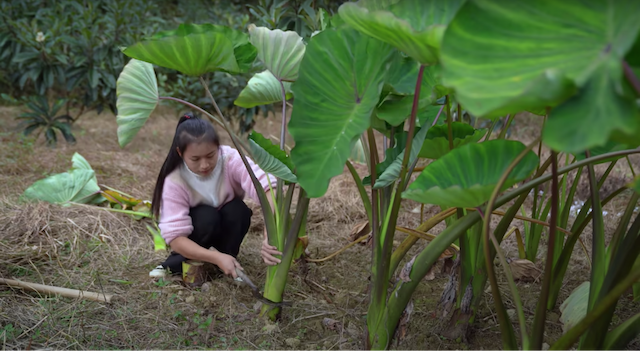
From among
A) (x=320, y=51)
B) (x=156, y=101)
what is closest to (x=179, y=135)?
(x=156, y=101)

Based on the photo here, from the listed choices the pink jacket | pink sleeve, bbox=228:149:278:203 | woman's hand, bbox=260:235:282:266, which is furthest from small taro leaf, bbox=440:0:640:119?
pink sleeve, bbox=228:149:278:203

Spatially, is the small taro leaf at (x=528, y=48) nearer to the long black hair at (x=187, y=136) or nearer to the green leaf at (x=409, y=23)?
the green leaf at (x=409, y=23)

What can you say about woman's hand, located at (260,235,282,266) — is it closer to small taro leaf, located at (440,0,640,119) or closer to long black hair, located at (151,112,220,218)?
long black hair, located at (151,112,220,218)

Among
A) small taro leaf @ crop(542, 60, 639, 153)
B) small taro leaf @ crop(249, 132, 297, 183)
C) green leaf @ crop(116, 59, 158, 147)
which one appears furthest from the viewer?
green leaf @ crop(116, 59, 158, 147)

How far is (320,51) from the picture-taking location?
1.00 meters

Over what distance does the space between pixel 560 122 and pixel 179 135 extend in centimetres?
115

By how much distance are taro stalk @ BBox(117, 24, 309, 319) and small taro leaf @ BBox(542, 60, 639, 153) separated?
673 mm

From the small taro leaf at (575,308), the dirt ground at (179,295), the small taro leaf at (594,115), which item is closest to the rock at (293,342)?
the dirt ground at (179,295)

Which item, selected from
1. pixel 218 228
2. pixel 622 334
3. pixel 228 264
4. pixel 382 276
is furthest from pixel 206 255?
pixel 622 334

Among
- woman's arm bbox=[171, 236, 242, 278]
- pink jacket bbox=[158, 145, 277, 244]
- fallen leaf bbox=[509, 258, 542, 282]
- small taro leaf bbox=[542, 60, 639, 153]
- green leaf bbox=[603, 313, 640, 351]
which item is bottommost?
woman's arm bbox=[171, 236, 242, 278]

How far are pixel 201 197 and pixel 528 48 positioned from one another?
50.3 inches

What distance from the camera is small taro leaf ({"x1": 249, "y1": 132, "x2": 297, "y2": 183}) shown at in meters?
1.13

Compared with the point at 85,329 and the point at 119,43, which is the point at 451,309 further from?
the point at 119,43

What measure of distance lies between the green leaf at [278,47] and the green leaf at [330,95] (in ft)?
0.91
